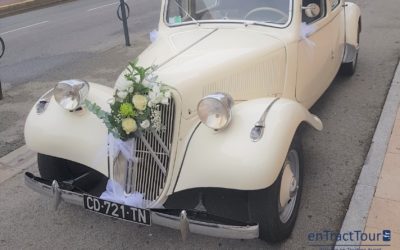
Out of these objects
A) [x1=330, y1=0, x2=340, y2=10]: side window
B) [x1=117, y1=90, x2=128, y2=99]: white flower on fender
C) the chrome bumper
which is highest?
[x1=117, y1=90, x2=128, y2=99]: white flower on fender

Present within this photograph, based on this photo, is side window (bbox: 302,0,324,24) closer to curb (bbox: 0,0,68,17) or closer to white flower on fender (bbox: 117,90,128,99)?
white flower on fender (bbox: 117,90,128,99)

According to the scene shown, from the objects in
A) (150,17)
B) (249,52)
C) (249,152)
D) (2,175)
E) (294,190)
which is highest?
(249,52)

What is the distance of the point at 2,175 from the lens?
4281 mm

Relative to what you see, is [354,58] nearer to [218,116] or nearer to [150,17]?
[218,116]

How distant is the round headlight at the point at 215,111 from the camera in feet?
9.21

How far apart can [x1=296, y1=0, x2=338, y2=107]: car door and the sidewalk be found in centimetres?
89

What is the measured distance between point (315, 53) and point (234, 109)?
64.0 inches

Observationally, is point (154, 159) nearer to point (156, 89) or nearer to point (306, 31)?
point (156, 89)

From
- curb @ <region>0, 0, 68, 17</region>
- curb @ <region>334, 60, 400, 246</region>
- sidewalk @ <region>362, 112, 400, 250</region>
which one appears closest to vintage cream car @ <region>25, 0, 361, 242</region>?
curb @ <region>334, 60, 400, 246</region>

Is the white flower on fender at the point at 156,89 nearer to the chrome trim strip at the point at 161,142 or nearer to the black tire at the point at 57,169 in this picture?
the chrome trim strip at the point at 161,142

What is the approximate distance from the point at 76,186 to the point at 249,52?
1614 millimetres

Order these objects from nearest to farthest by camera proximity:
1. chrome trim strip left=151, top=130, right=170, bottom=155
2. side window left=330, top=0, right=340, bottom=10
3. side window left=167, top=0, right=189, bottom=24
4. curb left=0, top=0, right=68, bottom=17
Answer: chrome trim strip left=151, top=130, right=170, bottom=155 < side window left=167, top=0, right=189, bottom=24 < side window left=330, top=0, right=340, bottom=10 < curb left=0, top=0, right=68, bottom=17

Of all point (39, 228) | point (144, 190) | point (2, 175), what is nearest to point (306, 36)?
point (144, 190)

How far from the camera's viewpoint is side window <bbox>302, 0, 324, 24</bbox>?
388 centimetres
